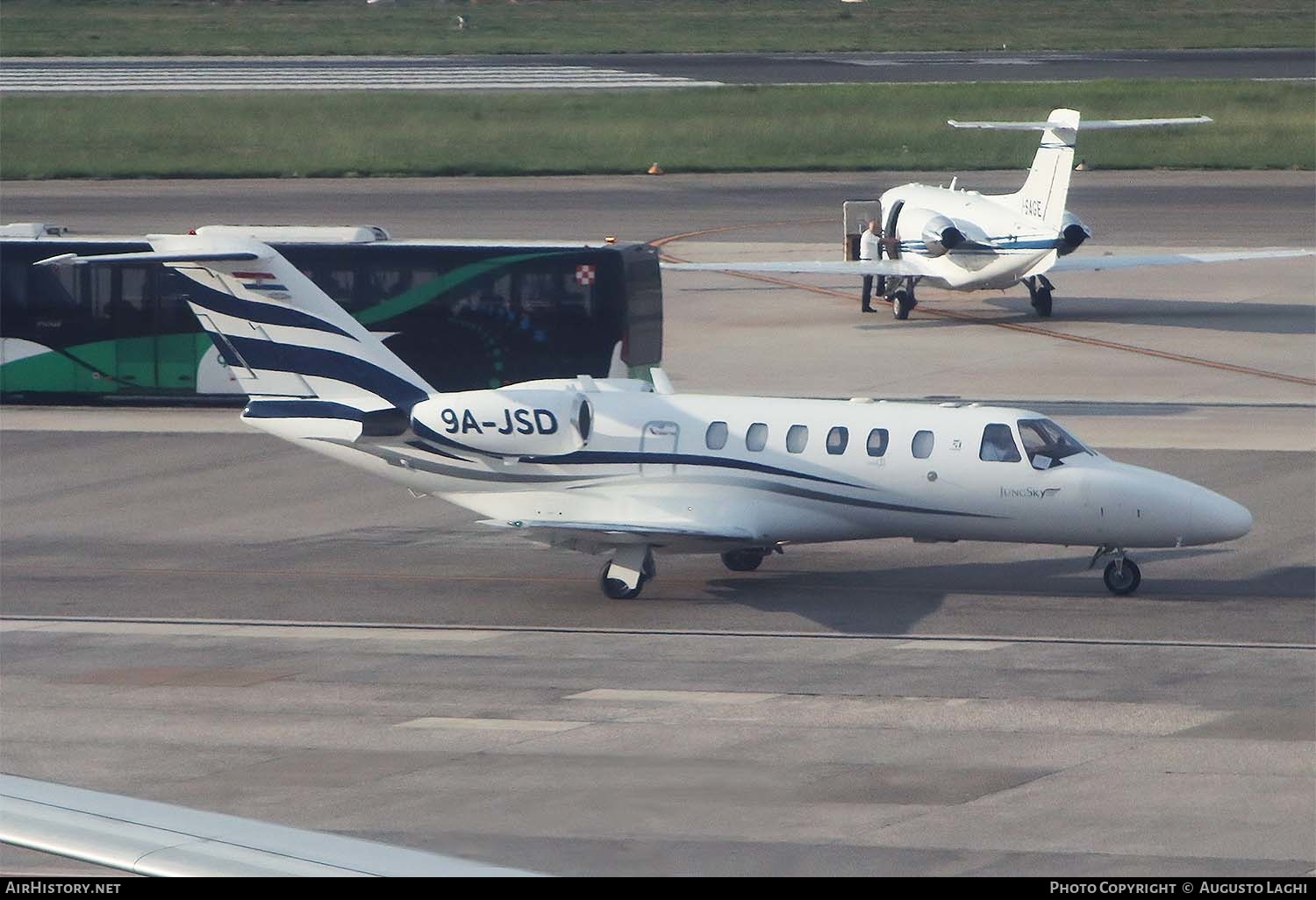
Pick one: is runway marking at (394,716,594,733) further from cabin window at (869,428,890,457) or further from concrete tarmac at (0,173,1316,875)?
cabin window at (869,428,890,457)

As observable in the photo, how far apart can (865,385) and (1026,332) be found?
7.87m

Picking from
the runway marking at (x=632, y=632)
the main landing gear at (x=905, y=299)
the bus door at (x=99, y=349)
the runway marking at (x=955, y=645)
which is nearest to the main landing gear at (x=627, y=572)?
the runway marking at (x=632, y=632)

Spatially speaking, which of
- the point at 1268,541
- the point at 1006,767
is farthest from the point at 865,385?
the point at 1006,767

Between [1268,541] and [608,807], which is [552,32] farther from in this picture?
[608,807]

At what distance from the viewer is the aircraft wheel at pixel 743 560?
2516cm

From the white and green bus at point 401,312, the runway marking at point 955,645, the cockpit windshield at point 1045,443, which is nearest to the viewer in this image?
the runway marking at point 955,645

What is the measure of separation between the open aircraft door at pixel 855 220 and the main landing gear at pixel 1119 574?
26.2 m

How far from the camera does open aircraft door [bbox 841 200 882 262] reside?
49.3 metres

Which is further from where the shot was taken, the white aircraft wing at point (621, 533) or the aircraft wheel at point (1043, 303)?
the aircraft wheel at point (1043, 303)

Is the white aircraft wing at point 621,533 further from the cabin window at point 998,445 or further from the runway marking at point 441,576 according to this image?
the cabin window at point 998,445

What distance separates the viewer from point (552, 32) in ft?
394

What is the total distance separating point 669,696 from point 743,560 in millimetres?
5956

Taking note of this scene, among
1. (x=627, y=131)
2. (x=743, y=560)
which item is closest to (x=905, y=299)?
(x=743, y=560)

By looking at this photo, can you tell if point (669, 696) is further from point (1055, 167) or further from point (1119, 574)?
point (1055, 167)
